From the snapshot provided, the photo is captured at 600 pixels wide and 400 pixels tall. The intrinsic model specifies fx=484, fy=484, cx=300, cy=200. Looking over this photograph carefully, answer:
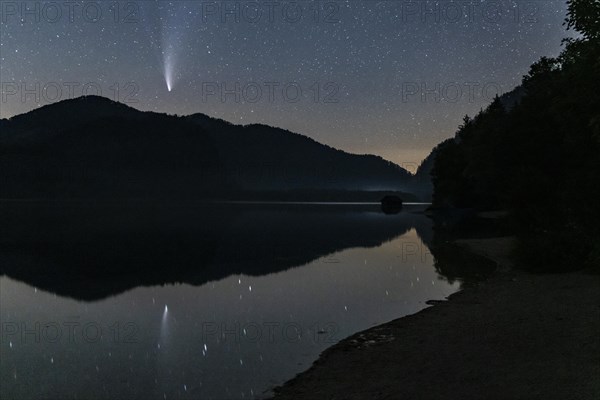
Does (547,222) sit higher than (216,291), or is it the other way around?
(547,222)

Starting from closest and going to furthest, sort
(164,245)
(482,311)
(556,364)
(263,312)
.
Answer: (556,364) → (482,311) → (263,312) → (164,245)

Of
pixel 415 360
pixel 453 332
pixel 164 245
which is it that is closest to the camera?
pixel 415 360

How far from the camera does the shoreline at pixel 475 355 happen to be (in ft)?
30.8

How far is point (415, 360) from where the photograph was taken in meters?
11.5

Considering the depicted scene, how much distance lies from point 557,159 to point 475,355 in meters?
28.0

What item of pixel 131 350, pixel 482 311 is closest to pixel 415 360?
pixel 482 311

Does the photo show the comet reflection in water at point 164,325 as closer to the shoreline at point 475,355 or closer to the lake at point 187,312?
the lake at point 187,312

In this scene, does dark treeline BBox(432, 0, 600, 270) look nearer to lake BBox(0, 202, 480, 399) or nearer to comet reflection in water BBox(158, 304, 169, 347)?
lake BBox(0, 202, 480, 399)

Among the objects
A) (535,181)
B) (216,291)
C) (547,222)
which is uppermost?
(535,181)

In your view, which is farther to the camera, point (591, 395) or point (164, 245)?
point (164, 245)

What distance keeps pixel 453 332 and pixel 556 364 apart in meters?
3.71

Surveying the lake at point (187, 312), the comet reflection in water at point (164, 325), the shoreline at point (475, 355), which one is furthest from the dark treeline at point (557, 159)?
the comet reflection in water at point (164, 325)

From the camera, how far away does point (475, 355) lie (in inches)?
450

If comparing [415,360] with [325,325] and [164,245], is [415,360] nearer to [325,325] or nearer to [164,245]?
[325,325]
